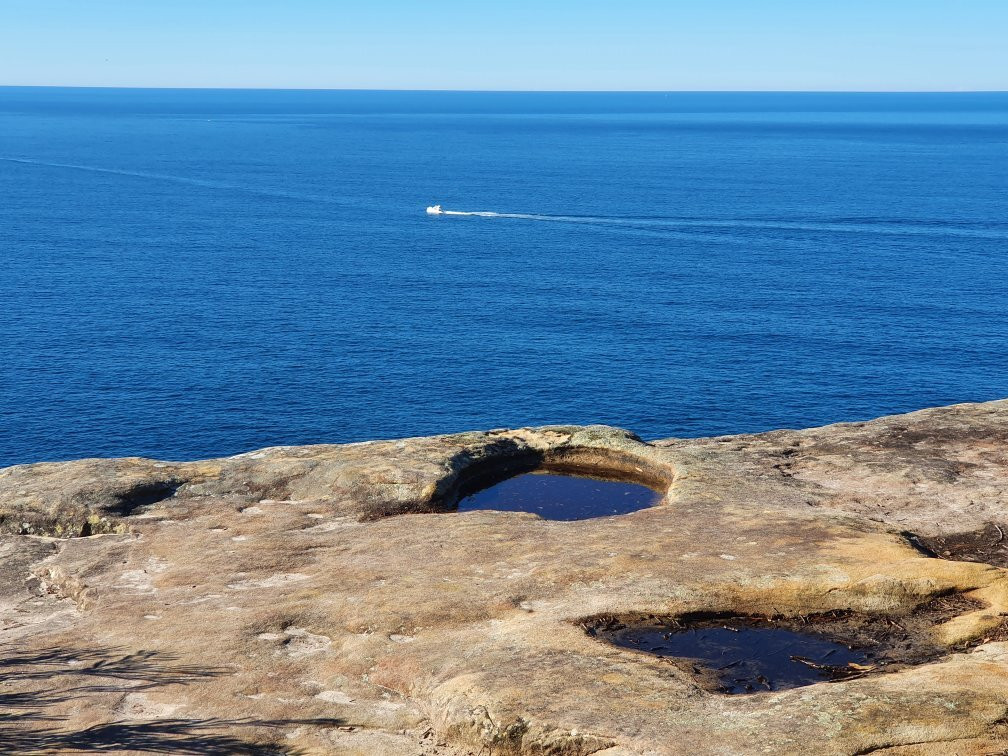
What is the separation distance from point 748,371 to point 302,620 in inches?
3908

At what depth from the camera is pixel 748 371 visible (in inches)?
4924

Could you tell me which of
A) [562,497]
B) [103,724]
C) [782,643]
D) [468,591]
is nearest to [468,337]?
[562,497]

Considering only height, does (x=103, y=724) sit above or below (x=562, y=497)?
above

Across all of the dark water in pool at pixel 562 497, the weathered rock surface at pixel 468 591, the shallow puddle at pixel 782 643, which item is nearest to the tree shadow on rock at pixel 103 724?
the weathered rock surface at pixel 468 591

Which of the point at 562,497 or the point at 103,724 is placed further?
the point at 562,497

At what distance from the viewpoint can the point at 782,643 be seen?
3148 cm

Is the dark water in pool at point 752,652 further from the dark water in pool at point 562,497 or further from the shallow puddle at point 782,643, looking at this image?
the dark water in pool at point 562,497

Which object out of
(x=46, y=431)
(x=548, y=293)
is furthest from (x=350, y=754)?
(x=548, y=293)

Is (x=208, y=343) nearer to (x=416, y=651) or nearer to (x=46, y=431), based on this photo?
(x=46, y=431)

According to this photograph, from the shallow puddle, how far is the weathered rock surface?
0.54 m

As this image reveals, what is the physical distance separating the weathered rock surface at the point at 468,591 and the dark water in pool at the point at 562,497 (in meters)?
1.27

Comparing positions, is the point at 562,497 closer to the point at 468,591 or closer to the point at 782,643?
the point at 468,591

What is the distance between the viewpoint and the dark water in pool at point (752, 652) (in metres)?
29.2

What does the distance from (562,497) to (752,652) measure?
17.7m
